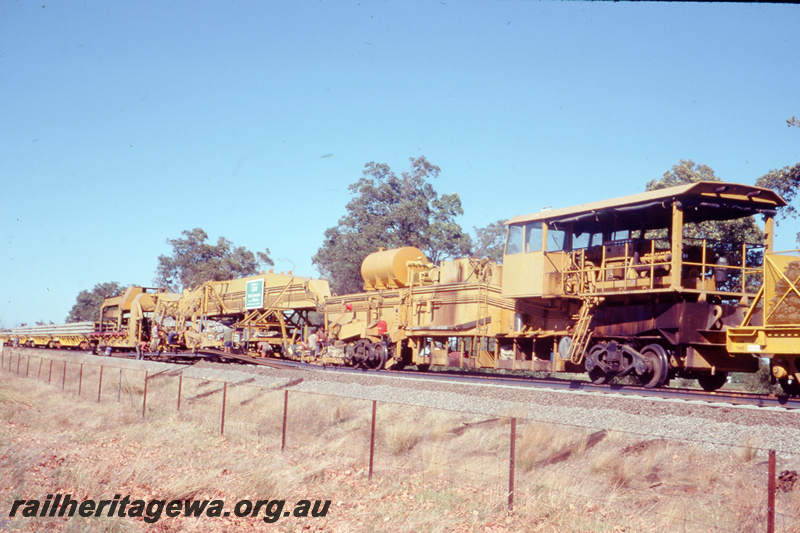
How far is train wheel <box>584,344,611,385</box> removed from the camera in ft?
50.3

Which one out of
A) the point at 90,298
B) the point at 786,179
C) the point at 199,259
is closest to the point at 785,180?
the point at 786,179

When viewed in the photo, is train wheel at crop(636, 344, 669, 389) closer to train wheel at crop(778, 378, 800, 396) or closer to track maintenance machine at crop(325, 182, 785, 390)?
track maintenance machine at crop(325, 182, 785, 390)

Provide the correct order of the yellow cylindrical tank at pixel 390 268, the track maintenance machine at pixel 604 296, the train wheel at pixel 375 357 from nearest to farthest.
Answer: the track maintenance machine at pixel 604 296, the train wheel at pixel 375 357, the yellow cylindrical tank at pixel 390 268

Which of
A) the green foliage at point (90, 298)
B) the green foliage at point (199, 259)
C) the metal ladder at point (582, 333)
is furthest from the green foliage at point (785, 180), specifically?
the green foliage at point (90, 298)

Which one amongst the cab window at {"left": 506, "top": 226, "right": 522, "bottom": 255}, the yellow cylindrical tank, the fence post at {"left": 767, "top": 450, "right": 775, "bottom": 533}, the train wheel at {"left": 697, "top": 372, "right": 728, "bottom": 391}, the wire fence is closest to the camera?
the fence post at {"left": 767, "top": 450, "right": 775, "bottom": 533}

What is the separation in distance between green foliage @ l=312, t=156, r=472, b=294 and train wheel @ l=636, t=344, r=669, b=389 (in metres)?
38.1

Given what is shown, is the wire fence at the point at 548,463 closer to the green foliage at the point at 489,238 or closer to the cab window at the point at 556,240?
the cab window at the point at 556,240

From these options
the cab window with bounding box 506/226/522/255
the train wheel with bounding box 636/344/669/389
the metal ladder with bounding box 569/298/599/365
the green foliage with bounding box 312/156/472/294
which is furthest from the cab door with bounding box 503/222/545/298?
the green foliage with bounding box 312/156/472/294

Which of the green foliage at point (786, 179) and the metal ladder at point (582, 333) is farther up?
the green foliage at point (786, 179)

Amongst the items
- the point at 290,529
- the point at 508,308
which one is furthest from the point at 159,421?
the point at 508,308

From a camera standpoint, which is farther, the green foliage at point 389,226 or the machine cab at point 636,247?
the green foliage at point 389,226

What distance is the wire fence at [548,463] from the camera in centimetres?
775

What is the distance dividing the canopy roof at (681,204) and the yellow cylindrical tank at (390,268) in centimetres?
771

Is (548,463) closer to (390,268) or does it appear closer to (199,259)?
(390,268)
